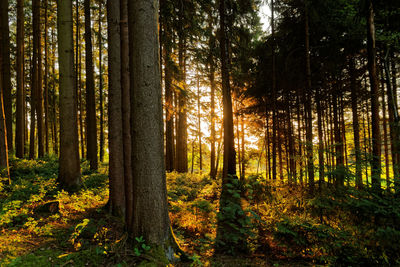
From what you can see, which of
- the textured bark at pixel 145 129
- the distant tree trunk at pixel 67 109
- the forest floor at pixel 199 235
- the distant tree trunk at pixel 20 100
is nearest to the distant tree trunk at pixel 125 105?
the textured bark at pixel 145 129

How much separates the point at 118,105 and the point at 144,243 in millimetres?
3298

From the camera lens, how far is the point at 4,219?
3.95 metres

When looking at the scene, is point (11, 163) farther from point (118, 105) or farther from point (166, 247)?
point (166, 247)

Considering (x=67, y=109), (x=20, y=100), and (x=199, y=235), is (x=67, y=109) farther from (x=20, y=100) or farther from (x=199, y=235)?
(x=20, y=100)

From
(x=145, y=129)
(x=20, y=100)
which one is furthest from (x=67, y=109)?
(x=20, y=100)

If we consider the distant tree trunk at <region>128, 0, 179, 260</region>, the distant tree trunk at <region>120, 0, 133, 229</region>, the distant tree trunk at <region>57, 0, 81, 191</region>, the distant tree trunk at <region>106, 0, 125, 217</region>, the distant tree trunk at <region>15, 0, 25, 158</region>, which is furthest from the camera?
the distant tree trunk at <region>15, 0, 25, 158</region>

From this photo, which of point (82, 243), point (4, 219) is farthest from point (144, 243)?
point (4, 219)

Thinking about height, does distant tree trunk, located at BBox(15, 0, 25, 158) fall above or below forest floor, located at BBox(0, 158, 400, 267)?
above

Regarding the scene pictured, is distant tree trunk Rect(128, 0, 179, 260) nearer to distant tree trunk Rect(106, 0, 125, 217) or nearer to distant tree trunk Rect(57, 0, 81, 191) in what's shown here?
distant tree trunk Rect(106, 0, 125, 217)

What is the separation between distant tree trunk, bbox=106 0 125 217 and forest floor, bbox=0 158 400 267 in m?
0.54

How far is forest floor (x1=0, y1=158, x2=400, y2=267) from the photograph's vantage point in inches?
125

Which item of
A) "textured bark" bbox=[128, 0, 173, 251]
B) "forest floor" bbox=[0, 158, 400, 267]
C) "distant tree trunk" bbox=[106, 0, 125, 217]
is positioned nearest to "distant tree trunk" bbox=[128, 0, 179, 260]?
"textured bark" bbox=[128, 0, 173, 251]

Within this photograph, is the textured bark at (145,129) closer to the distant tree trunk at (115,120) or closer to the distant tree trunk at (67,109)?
the distant tree trunk at (115,120)

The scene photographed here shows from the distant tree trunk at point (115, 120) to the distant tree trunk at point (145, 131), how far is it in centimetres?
166
